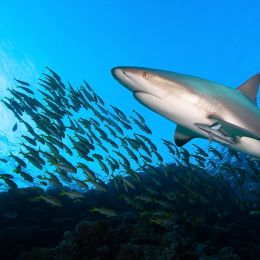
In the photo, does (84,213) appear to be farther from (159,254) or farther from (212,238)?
(159,254)

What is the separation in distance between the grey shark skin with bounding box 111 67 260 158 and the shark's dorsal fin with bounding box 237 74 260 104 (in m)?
0.77

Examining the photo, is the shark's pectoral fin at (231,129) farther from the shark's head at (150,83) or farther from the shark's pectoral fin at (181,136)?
the shark's pectoral fin at (181,136)

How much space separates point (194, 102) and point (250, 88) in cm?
185

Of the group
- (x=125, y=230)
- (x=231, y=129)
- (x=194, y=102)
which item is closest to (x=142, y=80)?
(x=194, y=102)

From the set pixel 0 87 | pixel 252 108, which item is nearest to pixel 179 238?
pixel 252 108

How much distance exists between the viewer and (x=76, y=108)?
40.8 ft

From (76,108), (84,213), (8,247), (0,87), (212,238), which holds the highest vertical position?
(0,87)

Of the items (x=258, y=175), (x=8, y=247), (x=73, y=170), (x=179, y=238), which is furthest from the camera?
(x=258, y=175)

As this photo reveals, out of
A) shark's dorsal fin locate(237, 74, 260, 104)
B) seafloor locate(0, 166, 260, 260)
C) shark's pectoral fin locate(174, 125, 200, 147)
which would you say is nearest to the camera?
shark's dorsal fin locate(237, 74, 260, 104)

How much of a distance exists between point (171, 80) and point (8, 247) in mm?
7872

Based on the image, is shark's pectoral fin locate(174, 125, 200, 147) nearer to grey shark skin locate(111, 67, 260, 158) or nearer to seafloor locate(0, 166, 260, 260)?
grey shark skin locate(111, 67, 260, 158)

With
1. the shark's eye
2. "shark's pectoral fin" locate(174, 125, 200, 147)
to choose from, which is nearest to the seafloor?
"shark's pectoral fin" locate(174, 125, 200, 147)

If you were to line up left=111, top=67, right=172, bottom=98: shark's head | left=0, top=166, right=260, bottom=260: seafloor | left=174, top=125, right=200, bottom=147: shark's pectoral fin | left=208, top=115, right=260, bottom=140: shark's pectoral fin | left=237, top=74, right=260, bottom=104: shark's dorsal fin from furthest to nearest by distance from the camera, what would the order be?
1. left=0, top=166, right=260, bottom=260: seafloor
2. left=174, top=125, right=200, bottom=147: shark's pectoral fin
3. left=237, top=74, right=260, bottom=104: shark's dorsal fin
4. left=208, top=115, right=260, bottom=140: shark's pectoral fin
5. left=111, top=67, right=172, bottom=98: shark's head

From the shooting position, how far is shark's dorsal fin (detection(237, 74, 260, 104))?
4730 mm
